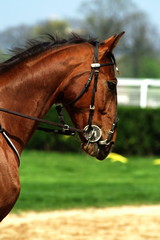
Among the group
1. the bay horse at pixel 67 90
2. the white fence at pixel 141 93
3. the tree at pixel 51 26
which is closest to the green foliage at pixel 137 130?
the white fence at pixel 141 93

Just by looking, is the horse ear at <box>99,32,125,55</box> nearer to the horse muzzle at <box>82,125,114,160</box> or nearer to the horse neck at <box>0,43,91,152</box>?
the horse neck at <box>0,43,91,152</box>

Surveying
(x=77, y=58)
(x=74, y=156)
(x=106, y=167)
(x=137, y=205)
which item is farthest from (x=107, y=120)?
(x=74, y=156)

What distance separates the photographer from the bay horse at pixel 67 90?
391 cm

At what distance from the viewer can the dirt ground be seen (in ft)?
21.5

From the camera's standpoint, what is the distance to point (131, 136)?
14930 mm

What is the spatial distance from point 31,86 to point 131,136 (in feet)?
36.5

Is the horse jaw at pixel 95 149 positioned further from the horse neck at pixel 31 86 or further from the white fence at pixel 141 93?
the white fence at pixel 141 93

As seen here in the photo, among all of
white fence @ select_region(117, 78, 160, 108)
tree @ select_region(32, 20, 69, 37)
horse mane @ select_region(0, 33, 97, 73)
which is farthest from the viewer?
tree @ select_region(32, 20, 69, 37)

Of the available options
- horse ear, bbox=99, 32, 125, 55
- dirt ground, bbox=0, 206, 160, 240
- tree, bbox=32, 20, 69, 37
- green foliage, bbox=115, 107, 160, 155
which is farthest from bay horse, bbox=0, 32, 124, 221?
tree, bbox=32, 20, 69, 37

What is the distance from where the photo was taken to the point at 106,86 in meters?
3.95

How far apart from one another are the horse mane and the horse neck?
5 cm

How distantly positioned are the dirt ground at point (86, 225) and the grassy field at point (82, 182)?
582mm

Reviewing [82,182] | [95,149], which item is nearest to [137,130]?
[82,182]

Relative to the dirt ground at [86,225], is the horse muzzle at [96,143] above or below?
above
